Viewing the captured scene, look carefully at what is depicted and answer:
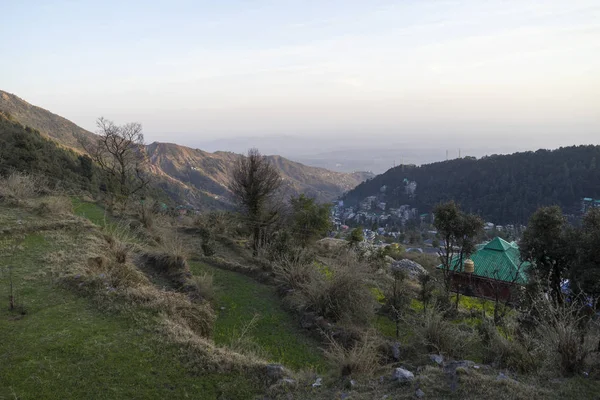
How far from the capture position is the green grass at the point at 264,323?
647cm

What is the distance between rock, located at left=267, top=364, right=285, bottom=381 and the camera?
14.9 feet

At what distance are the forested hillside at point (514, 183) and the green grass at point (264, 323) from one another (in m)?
36.8

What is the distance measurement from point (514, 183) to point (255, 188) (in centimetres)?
5420

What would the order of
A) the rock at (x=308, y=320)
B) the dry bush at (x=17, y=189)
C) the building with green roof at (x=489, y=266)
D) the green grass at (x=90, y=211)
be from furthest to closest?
the building with green roof at (x=489, y=266), the green grass at (x=90, y=211), the dry bush at (x=17, y=189), the rock at (x=308, y=320)

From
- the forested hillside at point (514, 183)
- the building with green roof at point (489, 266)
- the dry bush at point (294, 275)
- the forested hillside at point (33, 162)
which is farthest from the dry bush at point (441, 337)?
the forested hillside at point (514, 183)

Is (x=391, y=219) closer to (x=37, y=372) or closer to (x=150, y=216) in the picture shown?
(x=150, y=216)

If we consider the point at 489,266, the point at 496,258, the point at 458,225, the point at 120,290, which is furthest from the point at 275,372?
the point at 496,258

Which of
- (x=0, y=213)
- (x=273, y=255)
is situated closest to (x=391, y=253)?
(x=273, y=255)

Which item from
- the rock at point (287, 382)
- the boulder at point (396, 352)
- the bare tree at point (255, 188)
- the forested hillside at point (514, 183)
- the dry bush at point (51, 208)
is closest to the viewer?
the rock at point (287, 382)

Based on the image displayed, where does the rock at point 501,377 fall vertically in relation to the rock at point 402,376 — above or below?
above

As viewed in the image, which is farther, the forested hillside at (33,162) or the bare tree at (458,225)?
the forested hillside at (33,162)

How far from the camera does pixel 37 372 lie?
13.7ft

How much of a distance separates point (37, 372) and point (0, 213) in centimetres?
958

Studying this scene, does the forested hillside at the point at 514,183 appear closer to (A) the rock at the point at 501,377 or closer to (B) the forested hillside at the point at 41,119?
(A) the rock at the point at 501,377
